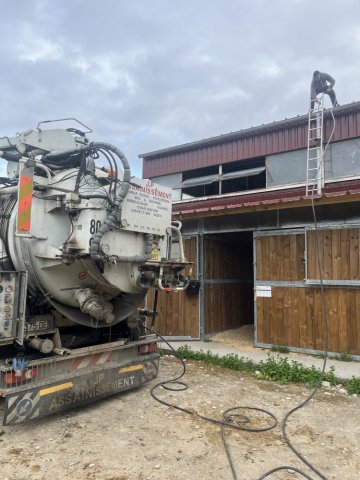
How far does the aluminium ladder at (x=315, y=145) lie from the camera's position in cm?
909

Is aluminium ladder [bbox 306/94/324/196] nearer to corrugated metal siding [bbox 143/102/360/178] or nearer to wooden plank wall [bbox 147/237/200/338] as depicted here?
corrugated metal siding [bbox 143/102/360/178]

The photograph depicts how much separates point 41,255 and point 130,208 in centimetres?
106

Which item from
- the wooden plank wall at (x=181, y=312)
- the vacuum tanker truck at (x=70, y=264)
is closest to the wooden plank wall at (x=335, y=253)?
the wooden plank wall at (x=181, y=312)

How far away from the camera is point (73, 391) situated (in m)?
4.00

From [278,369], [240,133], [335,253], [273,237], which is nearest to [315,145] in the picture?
[240,133]

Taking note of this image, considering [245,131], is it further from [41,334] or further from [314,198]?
[41,334]

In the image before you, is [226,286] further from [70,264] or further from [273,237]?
[70,264]

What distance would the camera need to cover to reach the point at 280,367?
571cm

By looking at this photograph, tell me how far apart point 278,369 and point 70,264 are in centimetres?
357

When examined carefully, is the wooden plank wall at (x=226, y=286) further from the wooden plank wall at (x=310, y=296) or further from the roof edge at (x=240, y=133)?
the roof edge at (x=240, y=133)

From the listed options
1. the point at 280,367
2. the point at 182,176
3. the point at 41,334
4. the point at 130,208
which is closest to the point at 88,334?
the point at 41,334

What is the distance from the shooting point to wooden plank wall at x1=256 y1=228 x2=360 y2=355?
20.7 ft

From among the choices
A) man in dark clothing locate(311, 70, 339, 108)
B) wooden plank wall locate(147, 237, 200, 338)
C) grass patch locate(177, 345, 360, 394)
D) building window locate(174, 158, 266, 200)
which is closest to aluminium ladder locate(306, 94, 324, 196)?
man in dark clothing locate(311, 70, 339, 108)

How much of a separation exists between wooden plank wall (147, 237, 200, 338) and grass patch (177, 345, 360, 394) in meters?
1.42
